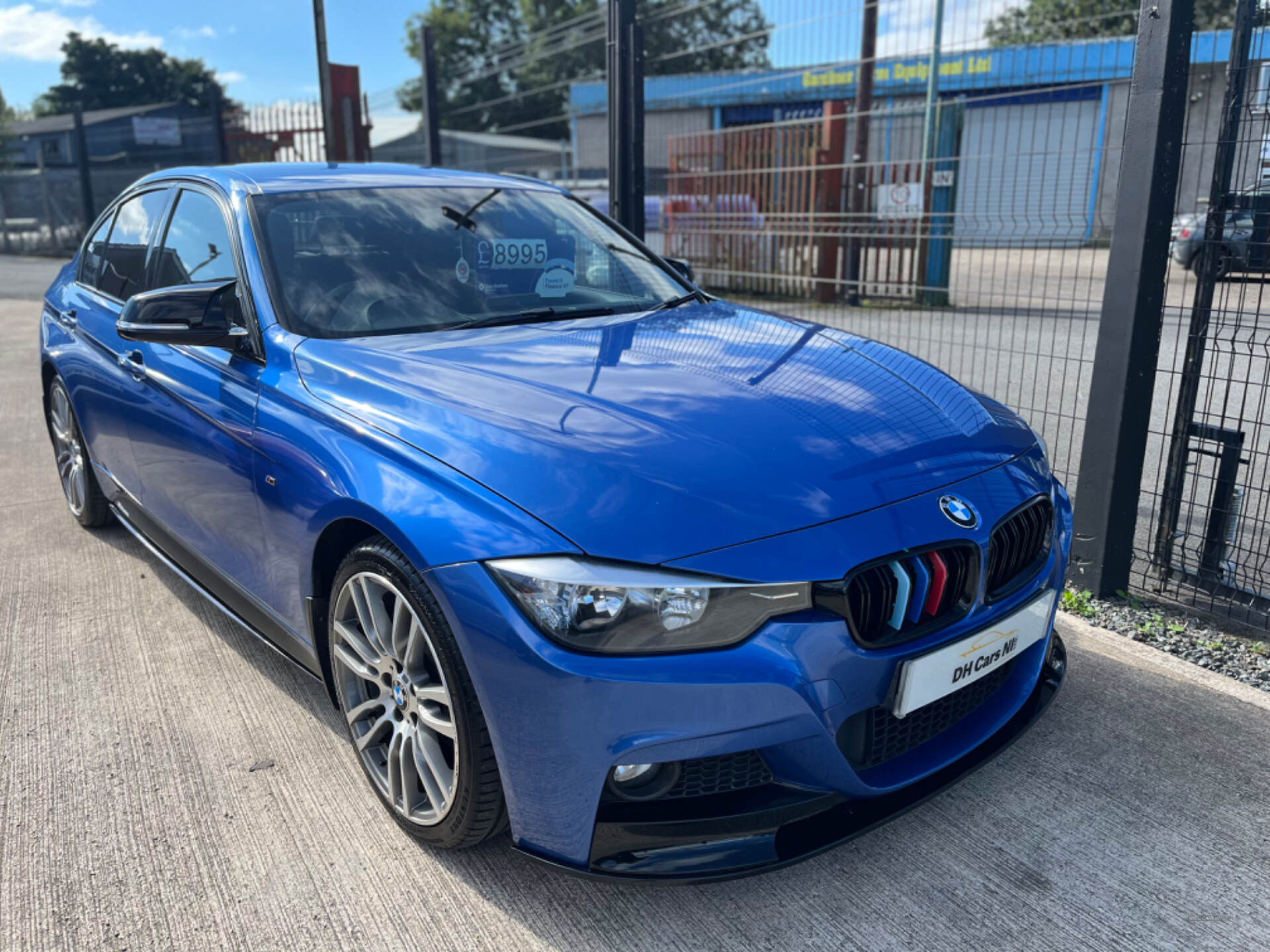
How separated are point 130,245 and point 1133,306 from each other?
3808 millimetres

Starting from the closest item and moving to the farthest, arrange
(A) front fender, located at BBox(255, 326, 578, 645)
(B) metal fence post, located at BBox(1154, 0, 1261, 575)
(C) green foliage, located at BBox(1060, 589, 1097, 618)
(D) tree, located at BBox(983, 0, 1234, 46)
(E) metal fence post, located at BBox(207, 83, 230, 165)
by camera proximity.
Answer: (A) front fender, located at BBox(255, 326, 578, 645) < (B) metal fence post, located at BBox(1154, 0, 1261, 575) < (C) green foliage, located at BBox(1060, 589, 1097, 618) < (D) tree, located at BBox(983, 0, 1234, 46) < (E) metal fence post, located at BBox(207, 83, 230, 165)

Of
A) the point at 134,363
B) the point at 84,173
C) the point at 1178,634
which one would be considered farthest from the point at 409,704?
the point at 84,173

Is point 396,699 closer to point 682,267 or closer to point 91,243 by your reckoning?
point 682,267

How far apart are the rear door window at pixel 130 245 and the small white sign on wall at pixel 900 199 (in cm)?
443

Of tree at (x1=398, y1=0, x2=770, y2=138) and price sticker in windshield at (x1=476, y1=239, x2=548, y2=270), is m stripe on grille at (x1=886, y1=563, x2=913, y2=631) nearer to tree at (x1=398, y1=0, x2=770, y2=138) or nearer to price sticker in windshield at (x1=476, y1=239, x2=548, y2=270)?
price sticker in windshield at (x1=476, y1=239, x2=548, y2=270)

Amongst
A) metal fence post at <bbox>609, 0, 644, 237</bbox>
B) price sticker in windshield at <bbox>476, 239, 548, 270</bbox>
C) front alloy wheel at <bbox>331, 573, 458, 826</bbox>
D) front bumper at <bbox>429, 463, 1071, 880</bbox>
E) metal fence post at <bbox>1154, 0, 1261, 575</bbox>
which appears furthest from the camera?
metal fence post at <bbox>609, 0, 644, 237</bbox>

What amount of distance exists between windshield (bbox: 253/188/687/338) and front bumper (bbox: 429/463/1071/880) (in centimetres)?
122

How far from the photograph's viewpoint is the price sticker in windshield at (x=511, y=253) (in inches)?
127

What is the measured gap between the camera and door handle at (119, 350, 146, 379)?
3.36 metres

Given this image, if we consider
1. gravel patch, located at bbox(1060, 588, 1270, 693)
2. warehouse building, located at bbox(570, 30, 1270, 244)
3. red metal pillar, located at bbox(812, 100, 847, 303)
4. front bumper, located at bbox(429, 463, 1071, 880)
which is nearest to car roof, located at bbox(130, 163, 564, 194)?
front bumper, located at bbox(429, 463, 1071, 880)

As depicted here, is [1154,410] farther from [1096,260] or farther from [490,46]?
[490,46]

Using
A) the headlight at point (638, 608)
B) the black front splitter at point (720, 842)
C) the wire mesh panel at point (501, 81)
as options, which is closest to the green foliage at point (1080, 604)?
the black front splitter at point (720, 842)

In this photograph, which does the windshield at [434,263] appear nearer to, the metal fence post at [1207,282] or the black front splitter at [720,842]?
the black front splitter at [720,842]

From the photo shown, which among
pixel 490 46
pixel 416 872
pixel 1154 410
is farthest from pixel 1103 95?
pixel 490 46
